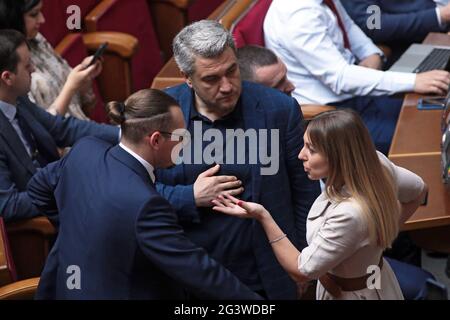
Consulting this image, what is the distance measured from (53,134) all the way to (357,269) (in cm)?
94

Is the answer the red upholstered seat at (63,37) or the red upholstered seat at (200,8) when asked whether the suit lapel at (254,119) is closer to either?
the red upholstered seat at (63,37)

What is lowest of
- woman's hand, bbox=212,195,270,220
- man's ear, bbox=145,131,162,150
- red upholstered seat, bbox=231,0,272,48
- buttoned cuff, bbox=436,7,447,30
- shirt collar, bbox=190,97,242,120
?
buttoned cuff, bbox=436,7,447,30

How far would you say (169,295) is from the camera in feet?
4.62

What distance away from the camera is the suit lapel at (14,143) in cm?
191

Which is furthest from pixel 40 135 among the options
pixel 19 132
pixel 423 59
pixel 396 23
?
pixel 396 23

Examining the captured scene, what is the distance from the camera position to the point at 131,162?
1392 millimetres

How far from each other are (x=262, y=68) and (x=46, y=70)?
0.72 metres

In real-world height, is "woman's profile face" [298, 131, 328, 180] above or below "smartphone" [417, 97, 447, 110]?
above

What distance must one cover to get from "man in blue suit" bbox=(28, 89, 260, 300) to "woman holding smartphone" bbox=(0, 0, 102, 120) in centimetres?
77

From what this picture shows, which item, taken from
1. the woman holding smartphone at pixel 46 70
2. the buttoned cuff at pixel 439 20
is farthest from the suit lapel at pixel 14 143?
the buttoned cuff at pixel 439 20

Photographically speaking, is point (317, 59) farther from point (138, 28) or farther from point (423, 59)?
point (138, 28)

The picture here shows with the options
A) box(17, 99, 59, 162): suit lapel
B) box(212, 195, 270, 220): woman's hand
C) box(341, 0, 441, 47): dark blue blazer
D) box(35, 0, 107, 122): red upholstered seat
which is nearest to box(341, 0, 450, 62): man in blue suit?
box(341, 0, 441, 47): dark blue blazer

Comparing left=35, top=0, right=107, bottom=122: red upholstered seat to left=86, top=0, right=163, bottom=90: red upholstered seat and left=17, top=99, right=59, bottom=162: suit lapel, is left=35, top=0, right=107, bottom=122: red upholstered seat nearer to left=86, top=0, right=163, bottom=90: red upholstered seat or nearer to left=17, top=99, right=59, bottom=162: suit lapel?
left=86, top=0, right=163, bottom=90: red upholstered seat

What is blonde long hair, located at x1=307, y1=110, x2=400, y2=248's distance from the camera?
136 cm
